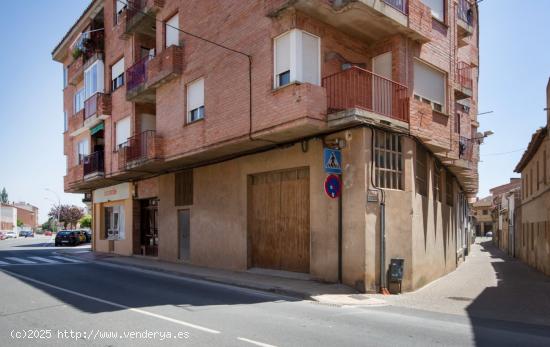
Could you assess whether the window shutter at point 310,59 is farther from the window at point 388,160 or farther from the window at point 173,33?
the window at point 173,33

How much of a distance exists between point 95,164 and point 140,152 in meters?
5.99

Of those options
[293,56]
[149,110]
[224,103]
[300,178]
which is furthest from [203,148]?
[149,110]

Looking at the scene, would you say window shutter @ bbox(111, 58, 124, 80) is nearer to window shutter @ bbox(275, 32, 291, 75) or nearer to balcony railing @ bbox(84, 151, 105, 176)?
balcony railing @ bbox(84, 151, 105, 176)

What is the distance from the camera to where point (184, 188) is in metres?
18.4

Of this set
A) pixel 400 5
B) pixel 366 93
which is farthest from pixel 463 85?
pixel 366 93

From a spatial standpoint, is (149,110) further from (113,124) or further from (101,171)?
(101,171)

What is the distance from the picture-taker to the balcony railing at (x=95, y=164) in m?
23.6

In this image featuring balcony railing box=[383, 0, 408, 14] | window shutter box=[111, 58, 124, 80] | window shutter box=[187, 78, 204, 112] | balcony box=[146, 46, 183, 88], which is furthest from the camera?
window shutter box=[111, 58, 124, 80]

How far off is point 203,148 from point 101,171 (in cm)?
1072

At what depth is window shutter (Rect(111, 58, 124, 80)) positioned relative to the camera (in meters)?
22.7

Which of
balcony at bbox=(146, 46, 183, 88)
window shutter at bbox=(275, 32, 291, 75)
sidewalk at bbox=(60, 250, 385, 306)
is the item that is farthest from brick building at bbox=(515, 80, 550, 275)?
balcony at bbox=(146, 46, 183, 88)

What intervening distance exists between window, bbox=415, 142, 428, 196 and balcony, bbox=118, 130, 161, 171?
9.35 m

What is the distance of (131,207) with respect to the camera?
22.8 metres

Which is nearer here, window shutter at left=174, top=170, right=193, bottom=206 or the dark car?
window shutter at left=174, top=170, right=193, bottom=206
